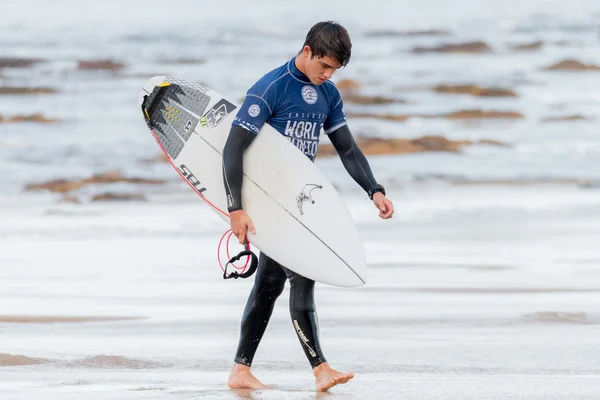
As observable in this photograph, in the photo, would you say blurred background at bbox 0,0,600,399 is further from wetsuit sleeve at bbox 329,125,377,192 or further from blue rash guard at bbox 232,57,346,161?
blue rash guard at bbox 232,57,346,161

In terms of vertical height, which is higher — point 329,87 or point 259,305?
point 329,87

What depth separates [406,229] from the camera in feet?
36.7

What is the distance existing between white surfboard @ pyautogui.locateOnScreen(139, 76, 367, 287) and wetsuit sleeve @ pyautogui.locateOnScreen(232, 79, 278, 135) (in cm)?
9

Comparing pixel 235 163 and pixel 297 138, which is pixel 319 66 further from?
pixel 235 163

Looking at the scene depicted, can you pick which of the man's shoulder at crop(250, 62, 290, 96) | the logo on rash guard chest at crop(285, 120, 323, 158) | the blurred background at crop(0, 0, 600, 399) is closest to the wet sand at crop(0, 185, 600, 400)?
the blurred background at crop(0, 0, 600, 399)

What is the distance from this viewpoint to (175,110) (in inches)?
206

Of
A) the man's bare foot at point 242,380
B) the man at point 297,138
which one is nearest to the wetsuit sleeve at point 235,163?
the man at point 297,138

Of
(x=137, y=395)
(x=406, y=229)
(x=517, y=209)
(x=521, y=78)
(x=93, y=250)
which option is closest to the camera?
(x=137, y=395)

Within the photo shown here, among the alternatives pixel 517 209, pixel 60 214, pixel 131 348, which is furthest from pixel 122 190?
pixel 131 348

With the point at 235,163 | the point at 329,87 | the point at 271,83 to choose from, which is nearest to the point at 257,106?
the point at 271,83

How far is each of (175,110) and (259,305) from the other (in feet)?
3.70

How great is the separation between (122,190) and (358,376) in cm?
1132

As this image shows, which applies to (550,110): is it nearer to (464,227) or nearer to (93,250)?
(464,227)

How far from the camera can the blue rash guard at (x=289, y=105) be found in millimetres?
4328
